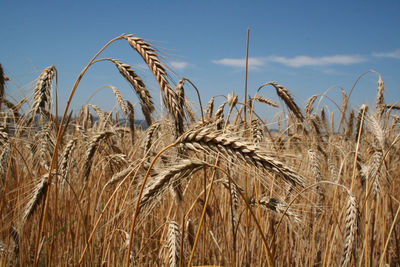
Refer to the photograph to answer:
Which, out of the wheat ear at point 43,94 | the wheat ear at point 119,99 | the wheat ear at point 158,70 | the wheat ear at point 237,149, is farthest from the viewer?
the wheat ear at point 119,99

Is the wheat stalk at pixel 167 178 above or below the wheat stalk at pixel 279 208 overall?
above

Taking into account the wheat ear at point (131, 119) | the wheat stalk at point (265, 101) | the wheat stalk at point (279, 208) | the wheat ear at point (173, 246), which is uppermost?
the wheat stalk at point (265, 101)

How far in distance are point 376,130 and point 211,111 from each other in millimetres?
1783

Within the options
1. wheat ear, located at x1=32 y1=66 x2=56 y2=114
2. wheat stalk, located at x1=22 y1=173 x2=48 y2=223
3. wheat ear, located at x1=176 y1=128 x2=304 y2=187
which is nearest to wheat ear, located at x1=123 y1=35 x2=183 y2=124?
wheat ear, located at x1=176 y1=128 x2=304 y2=187

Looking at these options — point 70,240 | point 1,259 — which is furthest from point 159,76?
point 70,240

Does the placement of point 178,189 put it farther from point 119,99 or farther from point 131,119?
point 131,119

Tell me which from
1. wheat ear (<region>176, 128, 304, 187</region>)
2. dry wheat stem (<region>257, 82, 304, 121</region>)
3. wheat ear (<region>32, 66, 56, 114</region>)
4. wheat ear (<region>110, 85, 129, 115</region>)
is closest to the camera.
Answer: wheat ear (<region>176, 128, 304, 187</region>)

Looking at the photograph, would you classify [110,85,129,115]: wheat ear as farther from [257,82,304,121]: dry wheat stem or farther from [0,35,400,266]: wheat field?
[257,82,304,121]: dry wheat stem

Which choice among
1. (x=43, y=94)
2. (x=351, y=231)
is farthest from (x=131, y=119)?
(x=351, y=231)

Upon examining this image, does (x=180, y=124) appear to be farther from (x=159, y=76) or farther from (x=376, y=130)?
(x=376, y=130)

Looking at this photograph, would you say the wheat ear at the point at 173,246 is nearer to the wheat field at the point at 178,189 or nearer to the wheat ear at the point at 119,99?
the wheat field at the point at 178,189

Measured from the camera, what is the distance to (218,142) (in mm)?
1273

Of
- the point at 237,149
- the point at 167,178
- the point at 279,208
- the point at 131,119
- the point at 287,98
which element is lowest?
the point at 279,208

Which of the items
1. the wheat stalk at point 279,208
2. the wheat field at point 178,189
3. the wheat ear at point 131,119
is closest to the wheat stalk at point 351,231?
the wheat field at point 178,189
